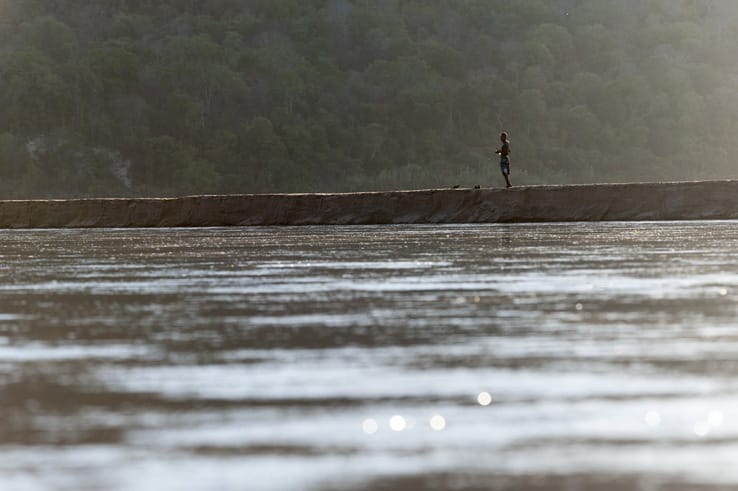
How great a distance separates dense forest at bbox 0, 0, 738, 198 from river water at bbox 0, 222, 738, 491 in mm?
101013

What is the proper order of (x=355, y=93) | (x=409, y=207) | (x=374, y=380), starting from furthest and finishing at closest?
(x=355, y=93) < (x=409, y=207) < (x=374, y=380)

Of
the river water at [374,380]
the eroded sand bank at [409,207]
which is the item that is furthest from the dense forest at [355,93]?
the river water at [374,380]

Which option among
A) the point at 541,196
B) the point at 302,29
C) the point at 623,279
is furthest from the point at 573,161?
the point at 623,279

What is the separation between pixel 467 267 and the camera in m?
16.4

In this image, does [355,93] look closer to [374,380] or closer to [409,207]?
[409,207]

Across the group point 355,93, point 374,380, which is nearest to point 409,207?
point 374,380

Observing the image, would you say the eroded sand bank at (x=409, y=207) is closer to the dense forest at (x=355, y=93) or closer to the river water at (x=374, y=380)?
the river water at (x=374, y=380)

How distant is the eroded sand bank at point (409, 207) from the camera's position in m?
33.6

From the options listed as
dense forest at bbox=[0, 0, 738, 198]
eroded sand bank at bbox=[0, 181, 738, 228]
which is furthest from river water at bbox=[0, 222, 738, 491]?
dense forest at bbox=[0, 0, 738, 198]

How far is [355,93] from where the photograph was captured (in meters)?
130

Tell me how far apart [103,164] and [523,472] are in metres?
114

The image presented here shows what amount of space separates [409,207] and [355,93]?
311ft

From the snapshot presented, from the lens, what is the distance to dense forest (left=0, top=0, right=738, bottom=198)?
120m

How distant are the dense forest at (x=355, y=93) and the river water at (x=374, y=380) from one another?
331ft
